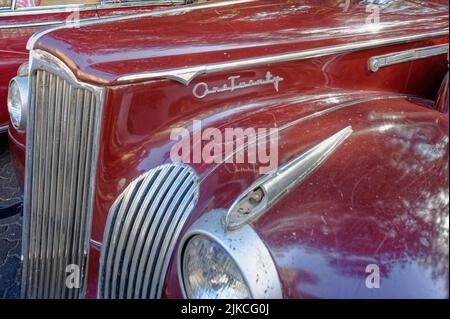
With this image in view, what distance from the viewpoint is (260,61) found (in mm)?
2125

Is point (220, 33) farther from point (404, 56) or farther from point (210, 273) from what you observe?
point (210, 273)

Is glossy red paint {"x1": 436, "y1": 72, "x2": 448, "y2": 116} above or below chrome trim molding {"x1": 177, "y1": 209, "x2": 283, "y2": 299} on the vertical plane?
above

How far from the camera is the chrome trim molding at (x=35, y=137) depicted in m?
1.92

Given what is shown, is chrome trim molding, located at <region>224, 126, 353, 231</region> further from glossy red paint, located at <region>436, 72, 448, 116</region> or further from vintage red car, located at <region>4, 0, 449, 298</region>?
glossy red paint, located at <region>436, 72, 448, 116</region>

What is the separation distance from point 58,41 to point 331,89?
1.21 m

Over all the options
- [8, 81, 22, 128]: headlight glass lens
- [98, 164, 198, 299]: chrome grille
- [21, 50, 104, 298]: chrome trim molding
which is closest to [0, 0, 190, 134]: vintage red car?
[8, 81, 22, 128]: headlight glass lens

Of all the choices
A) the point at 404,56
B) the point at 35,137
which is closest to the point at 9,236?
the point at 35,137

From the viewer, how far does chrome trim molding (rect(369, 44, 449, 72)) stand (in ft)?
7.72

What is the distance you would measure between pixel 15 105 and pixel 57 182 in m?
0.65

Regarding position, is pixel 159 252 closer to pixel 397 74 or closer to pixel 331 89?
pixel 331 89

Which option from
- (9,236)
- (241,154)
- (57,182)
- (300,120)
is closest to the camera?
(241,154)

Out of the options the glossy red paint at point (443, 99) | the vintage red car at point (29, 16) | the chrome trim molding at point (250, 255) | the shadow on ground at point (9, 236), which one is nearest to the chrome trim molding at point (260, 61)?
the glossy red paint at point (443, 99)

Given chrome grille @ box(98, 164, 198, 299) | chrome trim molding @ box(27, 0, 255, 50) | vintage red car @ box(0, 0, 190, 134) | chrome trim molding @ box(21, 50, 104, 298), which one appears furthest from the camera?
vintage red car @ box(0, 0, 190, 134)

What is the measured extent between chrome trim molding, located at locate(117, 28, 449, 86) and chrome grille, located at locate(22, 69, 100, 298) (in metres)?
0.25
